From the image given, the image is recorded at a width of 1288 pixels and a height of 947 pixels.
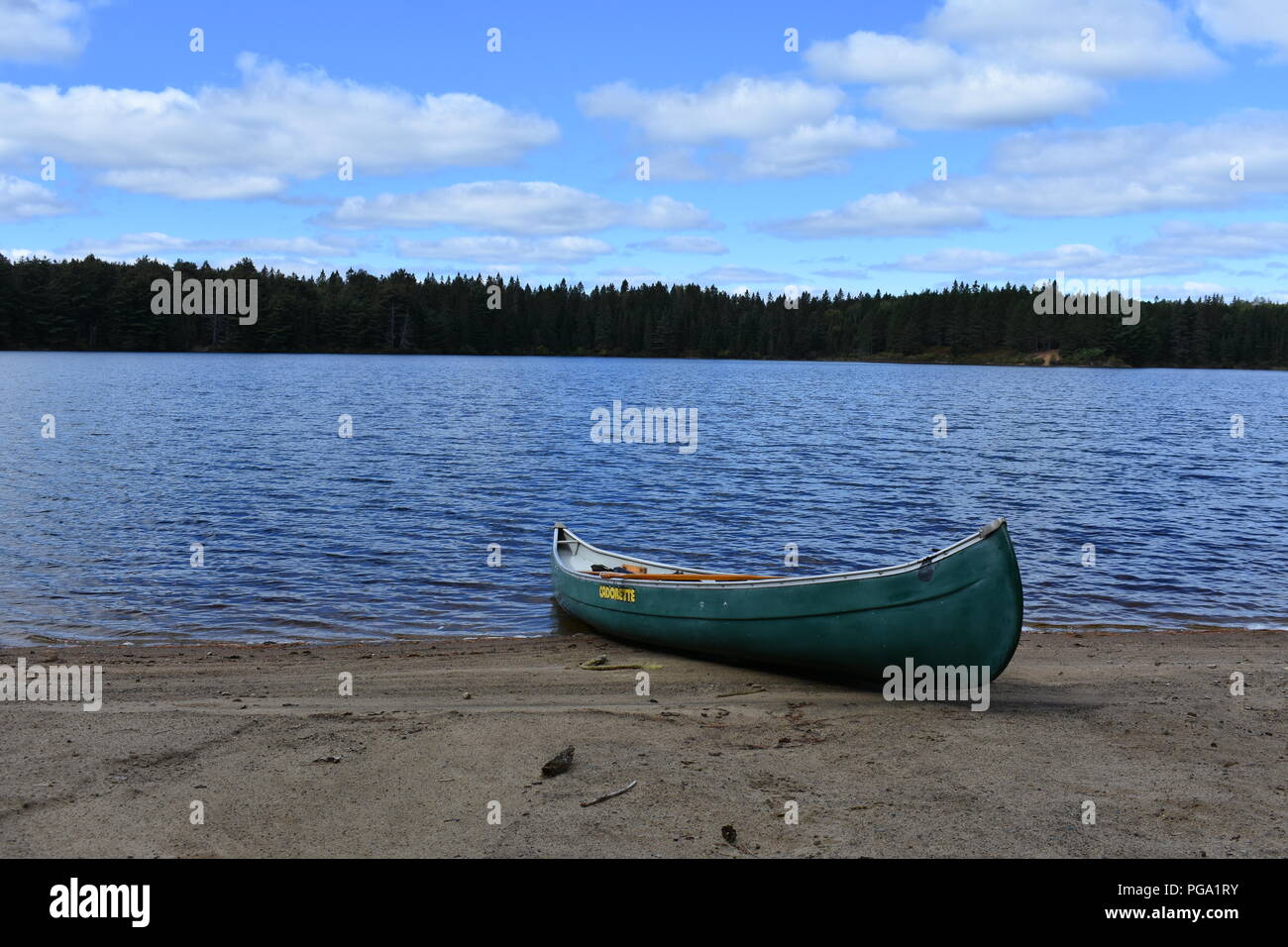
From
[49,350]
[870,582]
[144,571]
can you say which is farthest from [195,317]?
[870,582]

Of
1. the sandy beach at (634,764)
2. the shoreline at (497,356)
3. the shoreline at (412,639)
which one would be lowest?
the shoreline at (412,639)

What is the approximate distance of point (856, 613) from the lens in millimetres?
11758

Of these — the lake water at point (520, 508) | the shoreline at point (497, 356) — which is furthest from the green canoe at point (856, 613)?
the shoreline at point (497, 356)

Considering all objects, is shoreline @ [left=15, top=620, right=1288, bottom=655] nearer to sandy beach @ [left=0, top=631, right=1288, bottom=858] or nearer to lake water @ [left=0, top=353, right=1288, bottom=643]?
lake water @ [left=0, top=353, right=1288, bottom=643]

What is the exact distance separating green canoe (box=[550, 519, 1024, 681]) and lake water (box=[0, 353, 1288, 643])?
361 centimetres

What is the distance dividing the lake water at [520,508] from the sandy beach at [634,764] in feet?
15.3

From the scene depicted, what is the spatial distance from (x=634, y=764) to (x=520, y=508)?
1994cm

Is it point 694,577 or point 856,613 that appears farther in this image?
point 694,577

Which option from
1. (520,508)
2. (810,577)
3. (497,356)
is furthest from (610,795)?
(497,356)

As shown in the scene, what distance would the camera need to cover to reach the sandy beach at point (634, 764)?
759 centimetres

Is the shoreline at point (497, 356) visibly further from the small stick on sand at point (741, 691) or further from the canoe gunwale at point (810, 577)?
the small stick on sand at point (741, 691)

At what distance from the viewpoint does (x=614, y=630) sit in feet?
50.5

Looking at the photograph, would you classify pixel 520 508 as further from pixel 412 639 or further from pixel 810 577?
pixel 810 577

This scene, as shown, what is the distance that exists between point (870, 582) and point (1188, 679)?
4.65 meters
